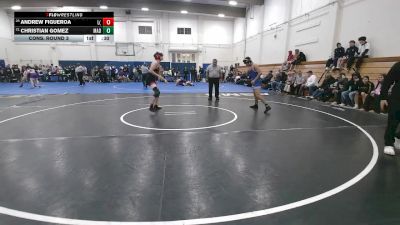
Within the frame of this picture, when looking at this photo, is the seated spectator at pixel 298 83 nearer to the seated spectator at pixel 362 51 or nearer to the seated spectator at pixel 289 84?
the seated spectator at pixel 289 84

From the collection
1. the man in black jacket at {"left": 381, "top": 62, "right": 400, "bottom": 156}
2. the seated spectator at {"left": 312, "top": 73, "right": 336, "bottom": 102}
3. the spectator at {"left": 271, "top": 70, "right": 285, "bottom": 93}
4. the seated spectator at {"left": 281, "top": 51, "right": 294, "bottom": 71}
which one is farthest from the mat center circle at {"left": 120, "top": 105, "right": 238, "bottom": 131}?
the seated spectator at {"left": 281, "top": 51, "right": 294, "bottom": 71}

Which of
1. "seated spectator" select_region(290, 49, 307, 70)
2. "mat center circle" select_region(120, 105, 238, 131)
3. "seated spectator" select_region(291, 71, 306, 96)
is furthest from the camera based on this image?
"seated spectator" select_region(290, 49, 307, 70)

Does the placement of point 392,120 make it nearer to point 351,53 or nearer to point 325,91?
point 325,91

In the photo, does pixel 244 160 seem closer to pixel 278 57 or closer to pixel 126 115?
pixel 126 115

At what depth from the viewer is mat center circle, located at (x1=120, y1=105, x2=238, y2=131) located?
667 cm

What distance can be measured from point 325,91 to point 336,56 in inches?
90.5

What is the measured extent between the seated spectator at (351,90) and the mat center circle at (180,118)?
5.36 m

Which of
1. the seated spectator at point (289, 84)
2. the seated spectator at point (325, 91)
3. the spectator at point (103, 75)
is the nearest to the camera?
the seated spectator at point (325, 91)

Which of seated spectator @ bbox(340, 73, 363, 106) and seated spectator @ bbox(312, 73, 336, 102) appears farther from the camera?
seated spectator @ bbox(312, 73, 336, 102)

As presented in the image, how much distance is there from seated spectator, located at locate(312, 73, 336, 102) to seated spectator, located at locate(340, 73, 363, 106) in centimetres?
104

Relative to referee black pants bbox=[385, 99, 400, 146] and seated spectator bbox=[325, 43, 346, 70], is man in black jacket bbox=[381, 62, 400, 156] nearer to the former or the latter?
referee black pants bbox=[385, 99, 400, 146]

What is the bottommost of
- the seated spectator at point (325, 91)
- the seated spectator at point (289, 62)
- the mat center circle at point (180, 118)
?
the mat center circle at point (180, 118)

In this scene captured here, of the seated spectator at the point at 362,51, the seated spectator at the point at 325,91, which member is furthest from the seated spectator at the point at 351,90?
the seated spectator at the point at 362,51

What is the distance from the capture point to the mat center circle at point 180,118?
6.67 metres
